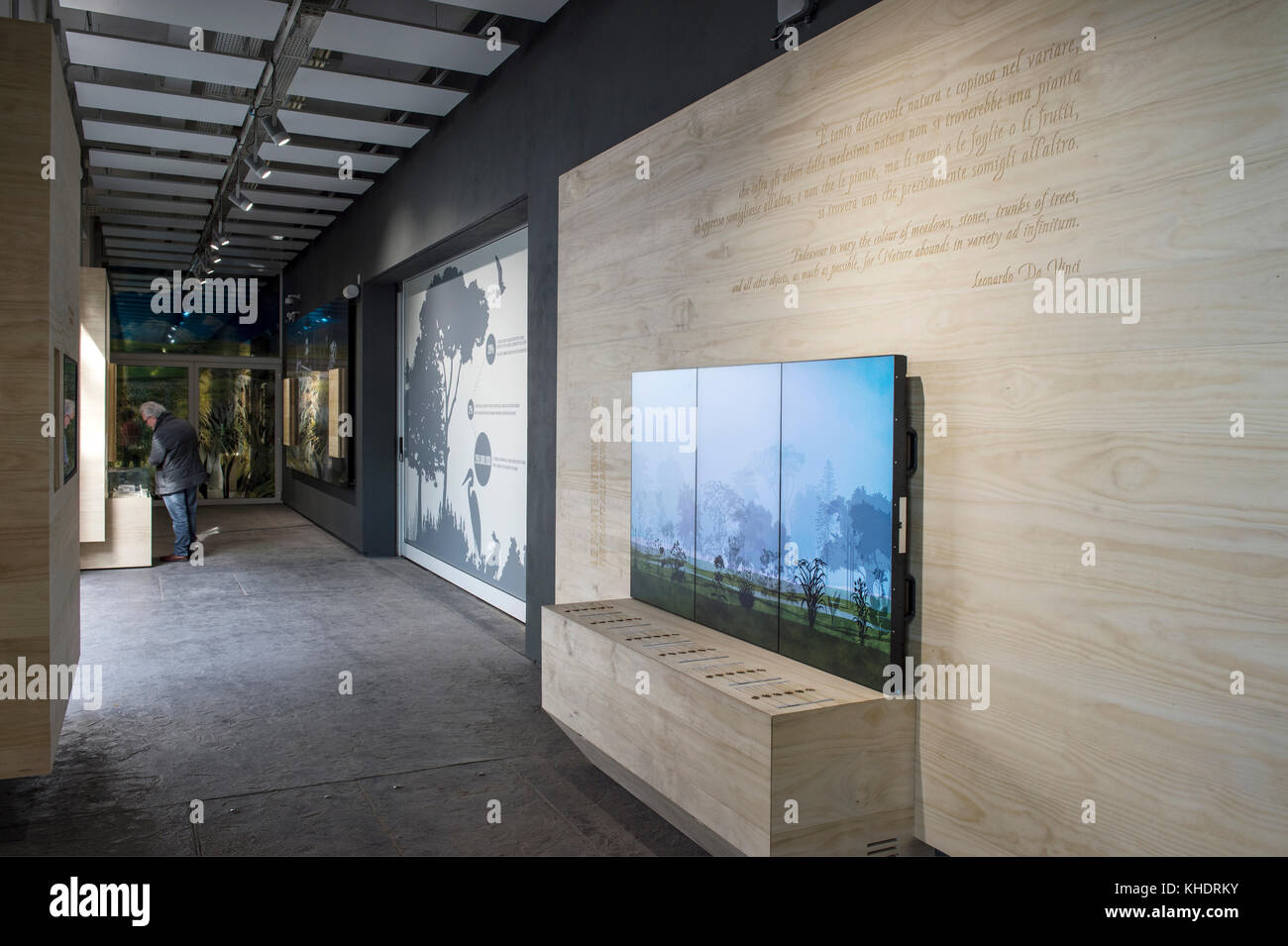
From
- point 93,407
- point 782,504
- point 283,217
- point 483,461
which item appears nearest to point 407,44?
point 483,461

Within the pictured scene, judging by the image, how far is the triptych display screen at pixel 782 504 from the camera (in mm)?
2656

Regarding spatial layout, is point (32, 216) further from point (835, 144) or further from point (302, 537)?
point (302, 537)

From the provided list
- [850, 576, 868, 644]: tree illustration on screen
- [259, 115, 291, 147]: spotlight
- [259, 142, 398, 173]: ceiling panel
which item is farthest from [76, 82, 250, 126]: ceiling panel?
[850, 576, 868, 644]: tree illustration on screen

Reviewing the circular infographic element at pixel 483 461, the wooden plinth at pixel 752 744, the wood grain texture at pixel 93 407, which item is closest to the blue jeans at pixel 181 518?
the wood grain texture at pixel 93 407

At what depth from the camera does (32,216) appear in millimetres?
2865

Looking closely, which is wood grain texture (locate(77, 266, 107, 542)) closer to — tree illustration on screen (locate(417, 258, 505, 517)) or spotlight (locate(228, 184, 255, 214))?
spotlight (locate(228, 184, 255, 214))

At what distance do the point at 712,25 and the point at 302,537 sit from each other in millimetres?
8282

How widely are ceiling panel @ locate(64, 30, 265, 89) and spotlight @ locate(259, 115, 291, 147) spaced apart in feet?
1.12

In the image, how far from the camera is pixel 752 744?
97.8 inches

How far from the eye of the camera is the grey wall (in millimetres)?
3791

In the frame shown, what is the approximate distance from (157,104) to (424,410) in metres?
3.13

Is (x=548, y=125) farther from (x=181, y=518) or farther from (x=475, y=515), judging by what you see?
(x=181, y=518)

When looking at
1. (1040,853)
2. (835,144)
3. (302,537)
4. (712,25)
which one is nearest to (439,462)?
(302,537)

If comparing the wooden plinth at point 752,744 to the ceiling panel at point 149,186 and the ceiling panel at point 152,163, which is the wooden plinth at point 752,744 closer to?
the ceiling panel at point 152,163
